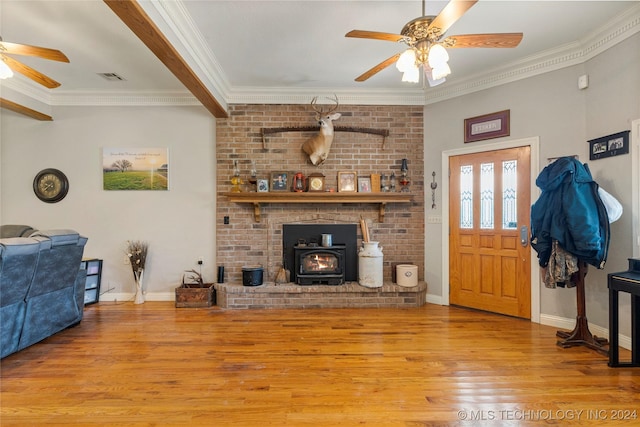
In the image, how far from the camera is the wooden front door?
137 inches

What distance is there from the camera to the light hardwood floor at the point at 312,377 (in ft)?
6.05

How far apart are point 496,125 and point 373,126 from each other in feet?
5.02

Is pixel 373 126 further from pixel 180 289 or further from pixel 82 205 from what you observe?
pixel 82 205

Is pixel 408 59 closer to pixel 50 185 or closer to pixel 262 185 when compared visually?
pixel 262 185

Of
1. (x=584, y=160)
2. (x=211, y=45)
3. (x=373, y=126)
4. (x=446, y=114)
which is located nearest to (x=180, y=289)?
(x=211, y=45)

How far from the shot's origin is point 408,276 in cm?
397

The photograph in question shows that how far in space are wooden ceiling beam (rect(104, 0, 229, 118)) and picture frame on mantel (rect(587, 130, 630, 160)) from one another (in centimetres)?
402

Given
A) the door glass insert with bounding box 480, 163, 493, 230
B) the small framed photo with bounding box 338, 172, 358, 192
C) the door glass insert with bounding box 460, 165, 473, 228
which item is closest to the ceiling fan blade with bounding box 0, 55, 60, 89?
the small framed photo with bounding box 338, 172, 358, 192

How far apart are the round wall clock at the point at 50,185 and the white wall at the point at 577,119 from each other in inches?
207

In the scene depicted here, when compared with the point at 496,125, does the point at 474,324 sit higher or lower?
lower

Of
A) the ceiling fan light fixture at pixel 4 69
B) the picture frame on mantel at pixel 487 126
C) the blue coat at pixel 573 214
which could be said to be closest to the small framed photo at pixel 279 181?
the picture frame on mantel at pixel 487 126

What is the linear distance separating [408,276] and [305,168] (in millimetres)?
2033

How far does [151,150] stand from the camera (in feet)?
14.1

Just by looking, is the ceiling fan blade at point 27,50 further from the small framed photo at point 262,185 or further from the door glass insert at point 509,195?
the door glass insert at point 509,195
